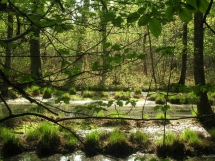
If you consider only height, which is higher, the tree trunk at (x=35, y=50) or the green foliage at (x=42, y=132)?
the tree trunk at (x=35, y=50)

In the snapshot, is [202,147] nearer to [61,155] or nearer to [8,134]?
[61,155]

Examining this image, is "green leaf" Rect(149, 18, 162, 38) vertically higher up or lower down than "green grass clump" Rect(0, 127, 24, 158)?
higher up

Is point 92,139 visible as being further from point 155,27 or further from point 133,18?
point 155,27

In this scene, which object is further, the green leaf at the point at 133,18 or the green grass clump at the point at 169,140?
the green grass clump at the point at 169,140

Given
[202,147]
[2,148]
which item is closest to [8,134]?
[2,148]

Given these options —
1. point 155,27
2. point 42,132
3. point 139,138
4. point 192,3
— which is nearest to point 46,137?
point 42,132

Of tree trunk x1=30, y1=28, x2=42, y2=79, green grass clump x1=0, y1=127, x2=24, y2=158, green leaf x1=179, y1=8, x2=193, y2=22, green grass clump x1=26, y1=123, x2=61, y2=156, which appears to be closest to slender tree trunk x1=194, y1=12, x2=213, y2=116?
green grass clump x1=26, y1=123, x2=61, y2=156

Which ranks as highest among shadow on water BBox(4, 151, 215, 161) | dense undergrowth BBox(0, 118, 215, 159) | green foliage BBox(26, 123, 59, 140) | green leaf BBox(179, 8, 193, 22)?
green leaf BBox(179, 8, 193, 22)

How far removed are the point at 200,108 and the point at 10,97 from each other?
9394 mm

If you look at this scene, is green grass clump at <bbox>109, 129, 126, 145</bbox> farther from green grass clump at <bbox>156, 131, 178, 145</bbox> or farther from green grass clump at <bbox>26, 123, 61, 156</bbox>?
green grass clump at <bbox>26, 123, 61, 156</bbox>

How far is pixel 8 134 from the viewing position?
22.2 ft

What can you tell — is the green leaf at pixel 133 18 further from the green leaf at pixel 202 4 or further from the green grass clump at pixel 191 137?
the green grass clump at pixel 191 137

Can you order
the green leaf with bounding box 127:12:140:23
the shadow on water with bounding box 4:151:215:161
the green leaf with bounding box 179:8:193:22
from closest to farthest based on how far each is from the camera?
the green leaf with bounding box 179:8:193:22 → the green leaf with bounding box 127:12:140:23 → the shadow on water with bounding box 4:151:215:161

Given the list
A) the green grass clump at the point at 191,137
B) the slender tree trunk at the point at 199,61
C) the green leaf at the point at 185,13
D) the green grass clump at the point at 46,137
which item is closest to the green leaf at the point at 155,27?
the green leaf at the point at 185,13
